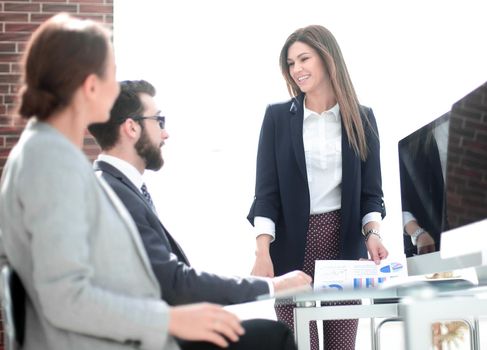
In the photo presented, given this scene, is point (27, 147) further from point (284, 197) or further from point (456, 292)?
point (284, 197)

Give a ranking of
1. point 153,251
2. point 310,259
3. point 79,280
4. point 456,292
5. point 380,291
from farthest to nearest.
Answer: point 310,259
point 153,251
point 456,292
point 380,291
point 79,280

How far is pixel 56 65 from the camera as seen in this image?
1.54 m

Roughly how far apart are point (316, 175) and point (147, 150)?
804 millimetres

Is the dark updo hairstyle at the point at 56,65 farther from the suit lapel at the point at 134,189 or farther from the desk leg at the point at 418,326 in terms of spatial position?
A: the desk leg at the point at 418,326

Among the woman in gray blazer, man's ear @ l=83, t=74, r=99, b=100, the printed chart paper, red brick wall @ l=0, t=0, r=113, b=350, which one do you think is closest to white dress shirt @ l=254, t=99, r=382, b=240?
the printed chart paper

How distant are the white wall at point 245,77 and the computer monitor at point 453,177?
334 centimetres

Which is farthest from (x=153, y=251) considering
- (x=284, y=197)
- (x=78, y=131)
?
(x=284, y=197)

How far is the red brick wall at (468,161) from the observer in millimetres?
1983

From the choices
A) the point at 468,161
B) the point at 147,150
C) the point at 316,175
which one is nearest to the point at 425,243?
the point at 316,175

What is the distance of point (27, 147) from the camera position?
1.48 m

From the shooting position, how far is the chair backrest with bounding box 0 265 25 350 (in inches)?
58.0

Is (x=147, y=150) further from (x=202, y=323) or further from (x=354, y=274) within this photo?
(x=202, y=323)

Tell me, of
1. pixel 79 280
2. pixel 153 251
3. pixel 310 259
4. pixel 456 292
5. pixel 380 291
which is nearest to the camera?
pixel 79 280

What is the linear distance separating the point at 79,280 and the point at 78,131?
340 mm
